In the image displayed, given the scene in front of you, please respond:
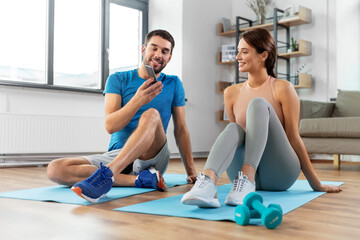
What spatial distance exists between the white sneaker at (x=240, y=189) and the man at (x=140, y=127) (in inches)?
19.0

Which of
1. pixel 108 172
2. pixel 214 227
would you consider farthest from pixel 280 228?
pixel 108 172

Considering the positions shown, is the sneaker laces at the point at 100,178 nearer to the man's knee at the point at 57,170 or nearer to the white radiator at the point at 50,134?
the man's knee at the point at 57,170

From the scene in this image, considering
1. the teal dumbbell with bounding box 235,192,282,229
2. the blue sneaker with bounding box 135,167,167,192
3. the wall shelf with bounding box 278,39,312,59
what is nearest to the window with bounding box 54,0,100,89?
the wall shelf with bounding box 278,39,312,59

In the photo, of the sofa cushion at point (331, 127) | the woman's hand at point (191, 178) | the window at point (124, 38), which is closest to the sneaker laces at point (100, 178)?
the woman's hand at point (191, 178)

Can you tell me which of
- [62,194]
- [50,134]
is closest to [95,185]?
[62,194]

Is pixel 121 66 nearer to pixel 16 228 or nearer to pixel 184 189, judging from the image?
pixel 184 189

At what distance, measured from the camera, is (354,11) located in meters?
4.56

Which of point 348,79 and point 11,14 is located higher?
point 11,14

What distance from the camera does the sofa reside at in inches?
126

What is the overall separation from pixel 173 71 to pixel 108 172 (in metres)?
3.55

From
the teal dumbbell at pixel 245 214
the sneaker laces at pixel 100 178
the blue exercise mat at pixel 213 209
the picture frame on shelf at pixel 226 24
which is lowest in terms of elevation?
the blue exercise mat at pixel 213 209

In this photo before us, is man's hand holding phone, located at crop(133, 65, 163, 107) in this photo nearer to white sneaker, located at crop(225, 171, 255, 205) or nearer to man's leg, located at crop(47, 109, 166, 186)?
man's leg, located at crop(47, 109, 166, 186)

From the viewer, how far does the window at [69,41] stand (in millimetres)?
3902

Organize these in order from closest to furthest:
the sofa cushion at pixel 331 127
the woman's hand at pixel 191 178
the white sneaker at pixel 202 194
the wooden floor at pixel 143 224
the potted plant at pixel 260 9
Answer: the wooden floor at pixel 143 224, the white sneaker at pixel 202 194, the woman's hand at pixel 191 178, the sofa cushion at pixel 331 127, the potted plant at pixel 260 9
